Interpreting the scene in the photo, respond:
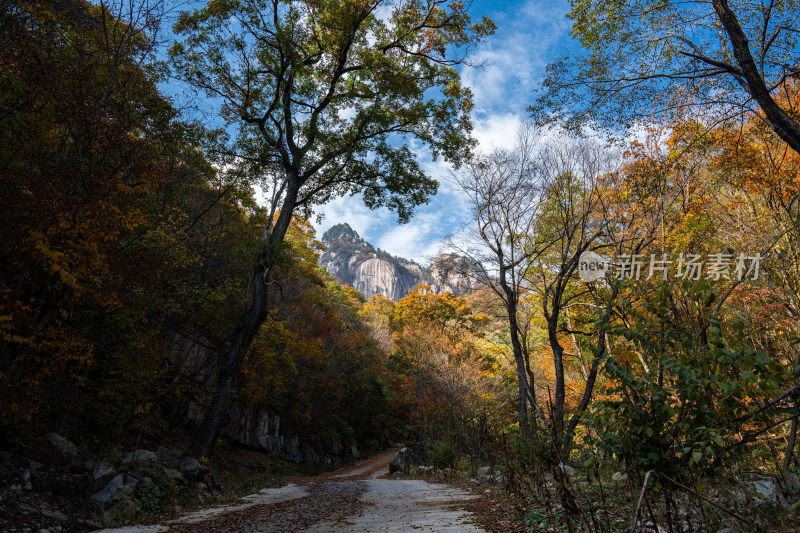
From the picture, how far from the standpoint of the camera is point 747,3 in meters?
5.54

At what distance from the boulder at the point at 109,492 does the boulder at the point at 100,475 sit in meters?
0.07

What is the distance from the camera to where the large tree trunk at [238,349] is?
30.7ft

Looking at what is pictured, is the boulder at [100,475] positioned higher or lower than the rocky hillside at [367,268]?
lower

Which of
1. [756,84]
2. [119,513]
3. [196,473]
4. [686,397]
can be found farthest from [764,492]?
[196,473]

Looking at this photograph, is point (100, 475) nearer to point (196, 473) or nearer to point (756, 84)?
point (196, 473)

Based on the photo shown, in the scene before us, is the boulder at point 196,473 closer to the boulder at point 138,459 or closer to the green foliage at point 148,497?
the boulder at point 138,459

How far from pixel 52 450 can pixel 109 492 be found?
62.5 inches

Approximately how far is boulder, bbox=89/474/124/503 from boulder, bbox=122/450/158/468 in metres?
0.87

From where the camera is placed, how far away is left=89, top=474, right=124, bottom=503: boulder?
17.6ft

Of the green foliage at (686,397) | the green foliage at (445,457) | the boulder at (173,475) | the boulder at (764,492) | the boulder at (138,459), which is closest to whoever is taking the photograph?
the green foliage at (686,397)

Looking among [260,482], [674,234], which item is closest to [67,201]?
[260,482]

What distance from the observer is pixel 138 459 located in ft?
22.8

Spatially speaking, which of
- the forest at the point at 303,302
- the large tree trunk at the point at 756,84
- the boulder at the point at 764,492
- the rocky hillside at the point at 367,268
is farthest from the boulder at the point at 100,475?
the rocky hillside at the point at 367,268

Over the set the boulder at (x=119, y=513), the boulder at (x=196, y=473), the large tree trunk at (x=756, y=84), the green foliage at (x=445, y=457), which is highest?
the large tree trunk at (x=756, y=84)
